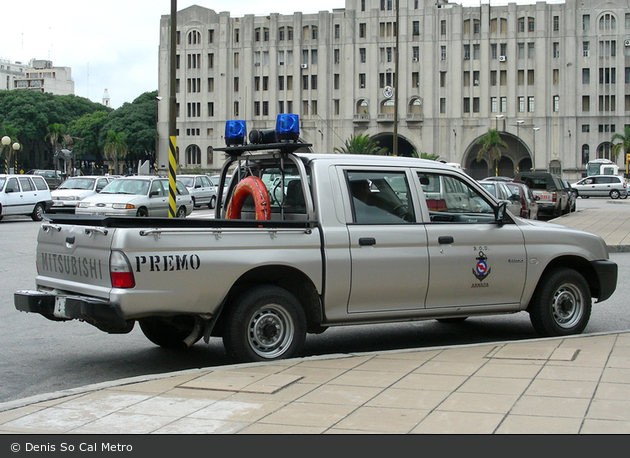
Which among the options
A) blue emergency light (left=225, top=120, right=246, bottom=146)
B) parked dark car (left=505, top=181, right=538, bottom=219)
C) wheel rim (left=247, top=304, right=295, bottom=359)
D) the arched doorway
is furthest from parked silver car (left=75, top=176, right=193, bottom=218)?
the arched doorway

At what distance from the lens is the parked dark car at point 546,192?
31.2 meters

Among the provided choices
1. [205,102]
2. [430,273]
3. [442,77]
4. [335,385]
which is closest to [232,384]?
[335,385]

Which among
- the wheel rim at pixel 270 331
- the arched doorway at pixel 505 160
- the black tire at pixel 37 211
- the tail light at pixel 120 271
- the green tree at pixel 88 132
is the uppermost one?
the green tree at pixel 88 132

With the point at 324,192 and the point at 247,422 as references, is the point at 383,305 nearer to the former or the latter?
the point at 324,192

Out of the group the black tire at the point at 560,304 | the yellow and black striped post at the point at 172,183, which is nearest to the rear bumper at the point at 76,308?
the black tire at the point at 560,304

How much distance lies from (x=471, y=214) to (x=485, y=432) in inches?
140

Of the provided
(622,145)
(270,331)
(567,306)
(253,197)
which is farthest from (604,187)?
(270,331)

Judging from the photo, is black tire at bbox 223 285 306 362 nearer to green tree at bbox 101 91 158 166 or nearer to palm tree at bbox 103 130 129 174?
palm tree at bbox 103 130 129 174

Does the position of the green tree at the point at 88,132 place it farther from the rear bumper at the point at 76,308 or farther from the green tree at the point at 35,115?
the rear bumper at the point at 76,308

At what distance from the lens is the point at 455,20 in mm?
87562

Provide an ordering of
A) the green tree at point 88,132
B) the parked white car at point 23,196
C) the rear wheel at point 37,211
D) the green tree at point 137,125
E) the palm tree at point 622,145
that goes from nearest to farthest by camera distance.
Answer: the parked white car at point 23,196, the rear wheel at point 37,211, the palm tree at point 622,145, the green tree at point 137,125, the green tree at point 88,132

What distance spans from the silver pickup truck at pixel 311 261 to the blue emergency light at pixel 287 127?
4.2 inches

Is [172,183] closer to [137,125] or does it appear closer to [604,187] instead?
[604,187]

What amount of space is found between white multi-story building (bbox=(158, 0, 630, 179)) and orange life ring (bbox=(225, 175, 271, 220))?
7908 cm
